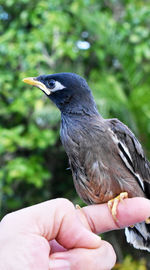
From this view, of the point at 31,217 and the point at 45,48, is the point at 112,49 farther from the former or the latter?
the point at 31,217

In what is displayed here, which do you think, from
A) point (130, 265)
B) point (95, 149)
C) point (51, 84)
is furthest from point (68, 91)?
point (130, 265)

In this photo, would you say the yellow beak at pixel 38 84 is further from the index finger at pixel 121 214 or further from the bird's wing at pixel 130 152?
the index finger at pixel 121 214

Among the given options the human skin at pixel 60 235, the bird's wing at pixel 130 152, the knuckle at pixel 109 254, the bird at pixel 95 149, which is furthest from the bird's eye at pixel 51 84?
the knuckle at pixel 109 254

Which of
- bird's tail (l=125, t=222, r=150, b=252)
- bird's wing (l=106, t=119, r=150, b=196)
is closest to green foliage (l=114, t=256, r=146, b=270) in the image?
bird's tail (l=125, t=222, r=150, b=252)

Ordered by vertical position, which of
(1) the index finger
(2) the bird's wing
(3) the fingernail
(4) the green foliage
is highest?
(2) the bird's wing

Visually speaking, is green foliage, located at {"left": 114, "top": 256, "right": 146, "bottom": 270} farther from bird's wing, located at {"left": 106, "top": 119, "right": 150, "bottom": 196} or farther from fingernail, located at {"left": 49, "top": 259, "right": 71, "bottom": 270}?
fingernail, located at {"left": 49, "top": 259, "right": 71, "bottom": 270}
